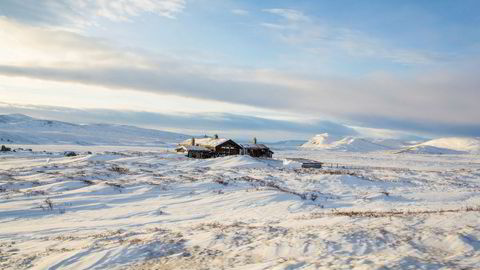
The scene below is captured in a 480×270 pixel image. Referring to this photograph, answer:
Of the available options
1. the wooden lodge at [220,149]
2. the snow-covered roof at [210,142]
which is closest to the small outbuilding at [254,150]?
the wooden lodge at [220,149]

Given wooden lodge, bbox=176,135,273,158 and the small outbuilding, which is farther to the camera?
the small outbuilding

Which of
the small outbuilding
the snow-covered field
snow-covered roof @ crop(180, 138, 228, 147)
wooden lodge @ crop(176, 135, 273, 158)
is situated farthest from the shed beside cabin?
the snow-covered field

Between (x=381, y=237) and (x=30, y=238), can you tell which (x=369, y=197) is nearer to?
(x=381, y=237)

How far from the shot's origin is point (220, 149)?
205ft

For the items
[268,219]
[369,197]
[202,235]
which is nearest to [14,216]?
[202,235]

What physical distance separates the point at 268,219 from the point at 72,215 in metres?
7.84

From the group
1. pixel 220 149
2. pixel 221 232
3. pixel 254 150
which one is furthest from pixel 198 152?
pixel 221 232

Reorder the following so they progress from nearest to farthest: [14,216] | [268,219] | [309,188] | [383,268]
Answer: [383,268], [268,219], [14,216], [309,188]

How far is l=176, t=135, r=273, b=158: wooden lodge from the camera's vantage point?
199 feet

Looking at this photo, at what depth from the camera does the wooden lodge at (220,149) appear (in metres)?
60.6

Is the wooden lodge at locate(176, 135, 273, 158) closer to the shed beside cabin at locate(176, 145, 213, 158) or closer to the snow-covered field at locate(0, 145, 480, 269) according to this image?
the shed beside cabin at locate(176, 145, 213, 158)

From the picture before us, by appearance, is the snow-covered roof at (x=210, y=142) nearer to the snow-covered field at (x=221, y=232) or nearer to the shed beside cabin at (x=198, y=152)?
the shed beside cabin at (x=198, y=152)

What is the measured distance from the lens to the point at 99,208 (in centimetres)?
1698

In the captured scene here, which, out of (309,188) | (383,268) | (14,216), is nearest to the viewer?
(383,268)
